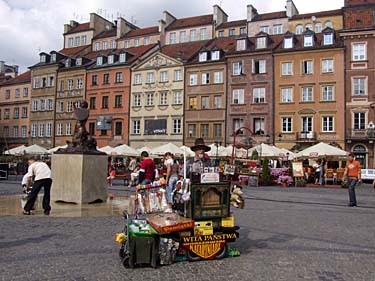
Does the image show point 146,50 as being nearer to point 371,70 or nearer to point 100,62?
point 100,62

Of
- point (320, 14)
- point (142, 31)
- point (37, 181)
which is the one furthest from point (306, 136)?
point (37, 181)

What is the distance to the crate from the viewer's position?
6121mm

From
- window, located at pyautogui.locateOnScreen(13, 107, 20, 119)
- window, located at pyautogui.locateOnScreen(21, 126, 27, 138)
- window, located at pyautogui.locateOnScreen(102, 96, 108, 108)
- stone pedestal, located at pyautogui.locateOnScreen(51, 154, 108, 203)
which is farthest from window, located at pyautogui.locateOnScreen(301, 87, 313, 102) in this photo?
window, located at pyautogui.locateOnScreen(13, 107, 20, 119)

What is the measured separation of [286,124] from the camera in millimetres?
38781

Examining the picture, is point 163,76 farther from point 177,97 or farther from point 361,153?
point 361,153

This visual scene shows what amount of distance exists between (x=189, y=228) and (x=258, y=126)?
1368 inches

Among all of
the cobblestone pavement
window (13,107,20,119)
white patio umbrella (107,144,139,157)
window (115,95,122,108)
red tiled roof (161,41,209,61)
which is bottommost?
the cobblestone pavement

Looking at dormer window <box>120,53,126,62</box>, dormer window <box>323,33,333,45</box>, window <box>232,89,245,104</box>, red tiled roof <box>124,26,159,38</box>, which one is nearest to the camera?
dormer window <box>323,33,333,45</box>

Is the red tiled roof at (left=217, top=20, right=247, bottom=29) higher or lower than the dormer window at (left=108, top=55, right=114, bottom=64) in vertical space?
higher

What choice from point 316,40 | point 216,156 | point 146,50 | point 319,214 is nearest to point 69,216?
point 319,214

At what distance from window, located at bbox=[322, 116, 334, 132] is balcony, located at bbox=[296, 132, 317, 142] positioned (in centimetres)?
103

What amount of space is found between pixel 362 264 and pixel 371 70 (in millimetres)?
33560

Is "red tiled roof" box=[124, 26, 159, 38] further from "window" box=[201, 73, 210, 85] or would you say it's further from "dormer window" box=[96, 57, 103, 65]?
"window" box=[201, 73, 210, 85]

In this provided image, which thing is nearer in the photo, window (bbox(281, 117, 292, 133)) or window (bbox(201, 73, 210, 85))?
window (bbox(281, 117, 292, 133))
